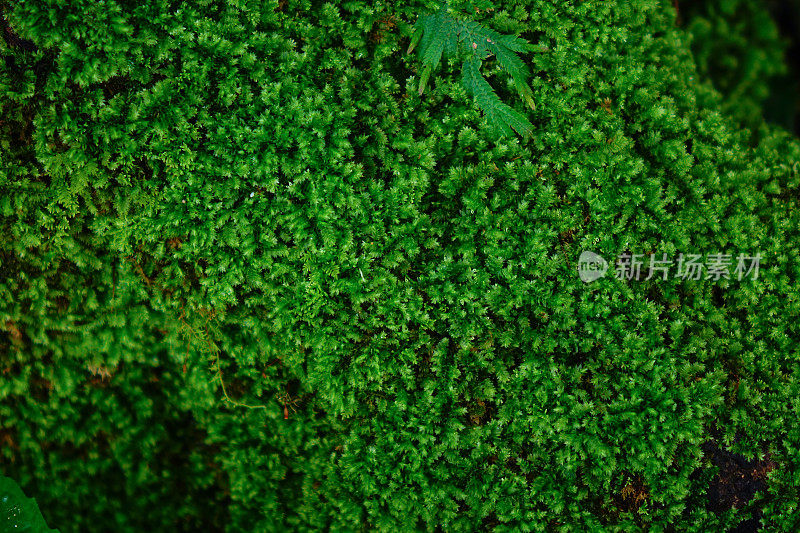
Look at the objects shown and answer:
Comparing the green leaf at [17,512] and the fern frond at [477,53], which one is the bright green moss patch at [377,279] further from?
the green leaf at [17,512]

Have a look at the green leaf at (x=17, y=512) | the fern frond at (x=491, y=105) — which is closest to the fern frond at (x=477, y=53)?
the fern frond at (x=491, y=105)

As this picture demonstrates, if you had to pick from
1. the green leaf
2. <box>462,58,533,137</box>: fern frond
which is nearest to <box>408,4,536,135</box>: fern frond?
<box>462,58,533,137</box>: fern frond

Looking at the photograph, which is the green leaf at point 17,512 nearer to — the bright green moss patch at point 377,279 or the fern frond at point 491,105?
the bright green moss patch at point 377,279

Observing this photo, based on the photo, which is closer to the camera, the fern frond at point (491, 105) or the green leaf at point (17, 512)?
the green leaf at point (17, 512)

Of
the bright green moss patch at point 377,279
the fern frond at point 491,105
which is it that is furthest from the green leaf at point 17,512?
the fern frond at point 491,105

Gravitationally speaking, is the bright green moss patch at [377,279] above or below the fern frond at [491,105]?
below

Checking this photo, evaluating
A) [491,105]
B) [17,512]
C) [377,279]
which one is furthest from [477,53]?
[17,512]

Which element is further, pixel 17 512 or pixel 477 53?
pixel 477 53

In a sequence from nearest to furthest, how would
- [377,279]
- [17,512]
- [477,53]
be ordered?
[17,512], [377,279], [477,53]

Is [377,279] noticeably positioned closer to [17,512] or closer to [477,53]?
[477,53]

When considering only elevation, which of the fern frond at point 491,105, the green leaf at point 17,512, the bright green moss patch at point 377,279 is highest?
the fern frond at point 491,105
